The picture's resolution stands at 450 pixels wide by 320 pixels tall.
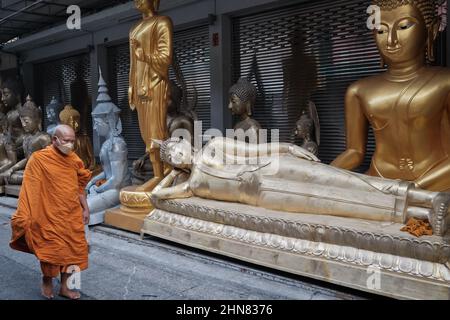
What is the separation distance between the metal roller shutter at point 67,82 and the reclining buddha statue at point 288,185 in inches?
234

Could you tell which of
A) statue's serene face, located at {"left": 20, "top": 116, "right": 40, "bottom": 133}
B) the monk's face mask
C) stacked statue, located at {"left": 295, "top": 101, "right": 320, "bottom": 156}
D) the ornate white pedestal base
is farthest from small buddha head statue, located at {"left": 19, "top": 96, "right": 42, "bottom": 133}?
the monk's face mask

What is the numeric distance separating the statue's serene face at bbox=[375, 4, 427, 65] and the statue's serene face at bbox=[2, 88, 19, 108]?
22.9 ft

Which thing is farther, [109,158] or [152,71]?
[109,158]

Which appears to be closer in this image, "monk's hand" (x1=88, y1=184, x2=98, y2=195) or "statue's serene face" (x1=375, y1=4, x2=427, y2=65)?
"statue's serene face" (x1=375, y1=4, x2=427, y2=65)

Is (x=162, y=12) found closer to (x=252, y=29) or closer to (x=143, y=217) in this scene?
(x=252, y=29)

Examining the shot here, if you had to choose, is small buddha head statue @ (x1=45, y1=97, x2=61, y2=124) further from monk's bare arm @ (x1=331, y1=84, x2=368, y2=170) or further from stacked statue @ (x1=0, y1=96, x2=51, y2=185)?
monk's bare arm @ (x1=331, y1=84, x2=368, y2=170)

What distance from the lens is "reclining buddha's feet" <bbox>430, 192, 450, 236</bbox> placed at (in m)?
2.33

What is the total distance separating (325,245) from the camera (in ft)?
8.62

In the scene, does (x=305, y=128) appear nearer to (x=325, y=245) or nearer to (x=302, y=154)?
(x=302, y=154)

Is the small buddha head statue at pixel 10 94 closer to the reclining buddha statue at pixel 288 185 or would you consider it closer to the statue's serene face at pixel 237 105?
the statue's serene face at pixel 237 105

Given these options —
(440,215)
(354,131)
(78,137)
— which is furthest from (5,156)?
(440,215)

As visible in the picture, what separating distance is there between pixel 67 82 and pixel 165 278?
25.5 feet

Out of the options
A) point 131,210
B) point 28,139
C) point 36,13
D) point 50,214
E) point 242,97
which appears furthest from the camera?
point 36,13
